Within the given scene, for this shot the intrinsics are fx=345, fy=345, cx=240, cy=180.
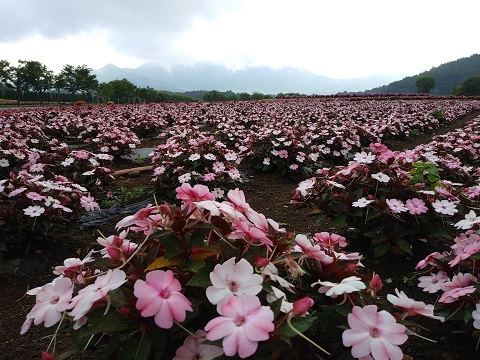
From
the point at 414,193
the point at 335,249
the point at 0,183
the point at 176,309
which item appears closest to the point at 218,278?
the point at 176,309

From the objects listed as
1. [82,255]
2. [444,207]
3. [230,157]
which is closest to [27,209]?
[82,255]

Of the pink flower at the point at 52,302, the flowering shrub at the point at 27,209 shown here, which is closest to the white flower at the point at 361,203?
the pink flower at the point at 52,302

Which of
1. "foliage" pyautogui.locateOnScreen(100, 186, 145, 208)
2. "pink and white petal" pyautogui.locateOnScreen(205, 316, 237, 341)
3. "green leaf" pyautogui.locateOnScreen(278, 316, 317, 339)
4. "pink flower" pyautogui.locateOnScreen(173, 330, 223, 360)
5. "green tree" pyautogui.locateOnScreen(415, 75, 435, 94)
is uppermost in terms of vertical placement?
"green tree" pyautogui.locateOnScreen(415, 75, 435, 94)

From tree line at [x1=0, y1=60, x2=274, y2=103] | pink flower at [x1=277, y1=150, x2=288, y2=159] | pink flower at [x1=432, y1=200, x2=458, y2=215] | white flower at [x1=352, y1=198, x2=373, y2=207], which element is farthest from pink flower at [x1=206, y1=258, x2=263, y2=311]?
tree line at [x1=0, y1=60, x2=274, y2=103]

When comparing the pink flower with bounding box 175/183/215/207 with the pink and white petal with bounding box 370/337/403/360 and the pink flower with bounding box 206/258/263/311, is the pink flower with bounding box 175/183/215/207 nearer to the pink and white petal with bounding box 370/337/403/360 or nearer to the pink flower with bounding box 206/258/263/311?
the pink flower with bounding box 206/258/263/311

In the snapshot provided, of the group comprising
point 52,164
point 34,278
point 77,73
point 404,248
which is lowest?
point 34,278

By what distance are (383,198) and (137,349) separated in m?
1.69

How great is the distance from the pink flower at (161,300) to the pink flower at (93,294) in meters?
0.07

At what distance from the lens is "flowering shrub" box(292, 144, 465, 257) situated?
6.49ft

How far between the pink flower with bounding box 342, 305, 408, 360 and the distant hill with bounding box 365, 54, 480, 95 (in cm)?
9422

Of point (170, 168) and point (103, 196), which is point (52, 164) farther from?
point (170, 168)

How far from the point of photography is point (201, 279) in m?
0.73

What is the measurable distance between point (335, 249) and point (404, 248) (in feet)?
3.40

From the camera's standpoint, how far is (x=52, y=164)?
3658mm
